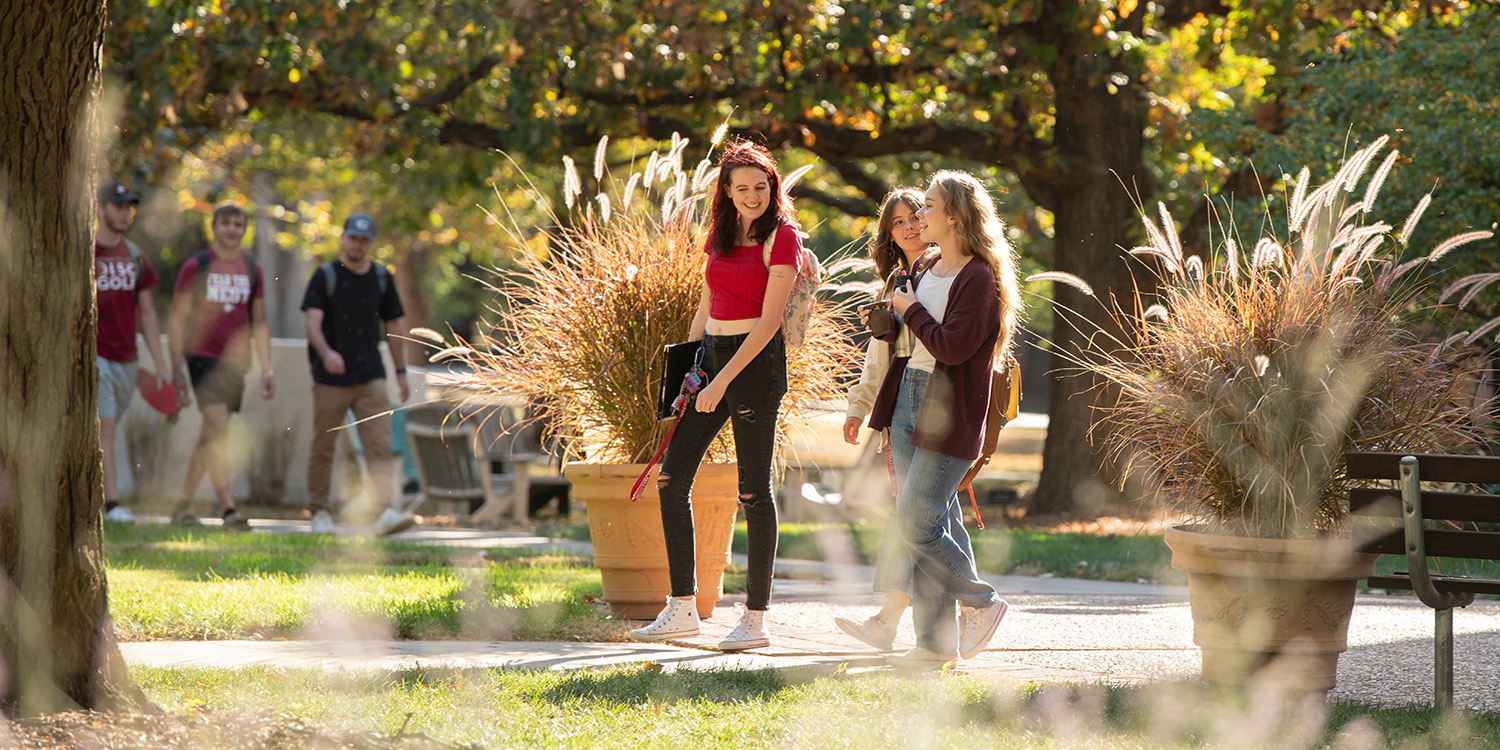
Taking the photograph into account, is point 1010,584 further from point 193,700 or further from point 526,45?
point 526,45

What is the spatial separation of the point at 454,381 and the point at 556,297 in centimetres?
62

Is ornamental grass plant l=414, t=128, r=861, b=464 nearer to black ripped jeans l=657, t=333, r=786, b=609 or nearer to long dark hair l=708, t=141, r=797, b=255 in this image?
long dark hair l=708, t=141, r=797, b=255

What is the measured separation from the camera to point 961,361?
181 inches

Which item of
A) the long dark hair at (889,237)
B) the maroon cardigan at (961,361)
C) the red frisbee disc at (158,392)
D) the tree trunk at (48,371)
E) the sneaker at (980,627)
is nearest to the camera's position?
the tree trunk at (48,371)

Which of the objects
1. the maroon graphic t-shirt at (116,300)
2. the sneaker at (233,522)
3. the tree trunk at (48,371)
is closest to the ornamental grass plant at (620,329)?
the tree trunk at (48,371)

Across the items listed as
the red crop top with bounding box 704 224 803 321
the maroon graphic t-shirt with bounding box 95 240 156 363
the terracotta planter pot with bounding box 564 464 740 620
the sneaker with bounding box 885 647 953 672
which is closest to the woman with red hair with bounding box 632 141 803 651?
the red crop top with bounding box 704 224 803 321

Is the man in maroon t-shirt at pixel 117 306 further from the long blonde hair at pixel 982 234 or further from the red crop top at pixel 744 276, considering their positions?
the long blonde hair at pixel 982 234

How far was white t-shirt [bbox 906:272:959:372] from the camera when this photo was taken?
15.9 ft

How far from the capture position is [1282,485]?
4246 millimetres

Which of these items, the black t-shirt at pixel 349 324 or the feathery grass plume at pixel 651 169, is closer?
the feathery grass plume at pixel 651 169

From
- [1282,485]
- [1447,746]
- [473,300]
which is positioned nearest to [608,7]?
[1282,485]

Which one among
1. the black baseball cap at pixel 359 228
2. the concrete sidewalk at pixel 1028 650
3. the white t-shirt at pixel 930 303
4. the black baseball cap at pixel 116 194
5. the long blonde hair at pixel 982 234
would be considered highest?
the black baseball cap at pixel 116 194

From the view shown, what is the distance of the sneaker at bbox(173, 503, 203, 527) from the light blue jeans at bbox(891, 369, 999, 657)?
6.24 m

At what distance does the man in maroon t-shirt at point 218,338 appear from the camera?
923 cm
